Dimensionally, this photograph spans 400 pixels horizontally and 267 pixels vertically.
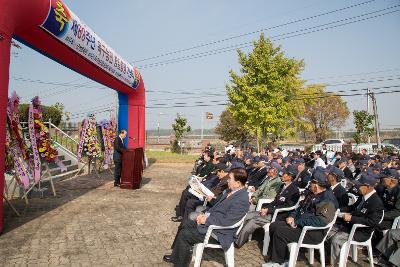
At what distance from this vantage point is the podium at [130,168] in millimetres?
11039

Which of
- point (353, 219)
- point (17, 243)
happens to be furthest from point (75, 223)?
point (353, 219)

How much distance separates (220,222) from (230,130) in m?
36.8

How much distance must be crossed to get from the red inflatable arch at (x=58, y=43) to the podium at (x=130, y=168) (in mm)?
2601

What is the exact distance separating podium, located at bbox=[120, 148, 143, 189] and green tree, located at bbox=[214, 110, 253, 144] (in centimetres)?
2881

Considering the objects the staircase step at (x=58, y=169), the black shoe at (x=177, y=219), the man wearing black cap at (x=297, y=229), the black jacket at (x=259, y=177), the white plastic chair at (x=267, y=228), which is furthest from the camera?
the staircase step at (x=58, y=169)

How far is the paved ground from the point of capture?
16.7 feet

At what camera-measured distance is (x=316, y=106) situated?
42.8m

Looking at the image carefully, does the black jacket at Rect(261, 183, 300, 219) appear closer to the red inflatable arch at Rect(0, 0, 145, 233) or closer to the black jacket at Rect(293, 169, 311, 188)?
the black jacket at Rect(293, 169, 311, 188)

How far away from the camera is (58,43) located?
7.80 meters

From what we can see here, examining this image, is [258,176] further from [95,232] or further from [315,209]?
[95,232]

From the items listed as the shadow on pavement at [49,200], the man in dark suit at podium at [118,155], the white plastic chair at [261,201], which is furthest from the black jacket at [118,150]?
the white plastic chair at [261,201]

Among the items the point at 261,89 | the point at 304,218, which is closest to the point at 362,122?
the point at 261,89

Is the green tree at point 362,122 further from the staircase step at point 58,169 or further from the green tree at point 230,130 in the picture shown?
the staircase step at point 58,169

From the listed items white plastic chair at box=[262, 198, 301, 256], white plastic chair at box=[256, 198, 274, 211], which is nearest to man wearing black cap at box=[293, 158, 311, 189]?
white plastic chair at box=[256, 198, 274, 211]
